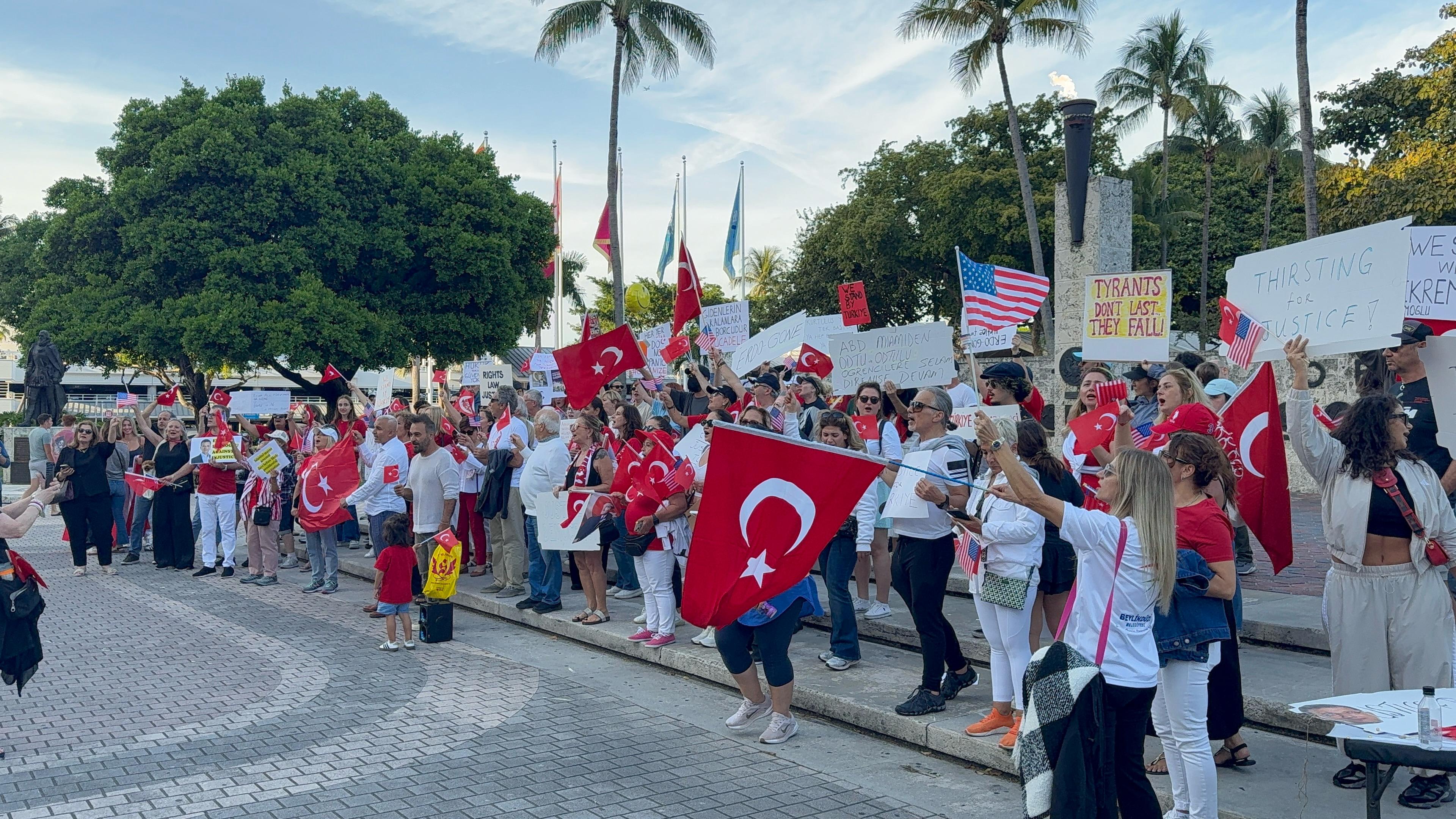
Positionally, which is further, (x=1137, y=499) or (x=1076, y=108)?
(x=1076, y=108)

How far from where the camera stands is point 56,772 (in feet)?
19.8

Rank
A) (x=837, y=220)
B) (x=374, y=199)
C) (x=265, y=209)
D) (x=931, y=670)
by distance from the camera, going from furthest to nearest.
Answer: (x=837, y=220) < (x=374, y=199) < (x=265, y=209) < (x=931, y=670)

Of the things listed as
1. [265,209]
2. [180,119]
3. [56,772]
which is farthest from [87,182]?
[56,772]

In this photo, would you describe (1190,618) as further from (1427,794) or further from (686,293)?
(686,293)

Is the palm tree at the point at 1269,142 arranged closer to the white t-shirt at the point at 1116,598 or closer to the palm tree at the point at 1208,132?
the palm tree at the point at 1208,132

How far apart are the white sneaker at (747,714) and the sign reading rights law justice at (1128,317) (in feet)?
13.0

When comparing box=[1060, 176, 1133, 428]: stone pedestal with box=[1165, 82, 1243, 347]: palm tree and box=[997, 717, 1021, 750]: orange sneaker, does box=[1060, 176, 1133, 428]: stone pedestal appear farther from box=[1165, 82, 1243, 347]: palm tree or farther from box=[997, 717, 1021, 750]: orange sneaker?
box=[1165, 82, 1243, 347]: palm tree

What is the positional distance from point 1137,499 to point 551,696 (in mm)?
4843

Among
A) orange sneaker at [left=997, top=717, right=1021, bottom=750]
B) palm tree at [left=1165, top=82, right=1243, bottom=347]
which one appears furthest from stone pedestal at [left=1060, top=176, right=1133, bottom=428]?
palm tree at [left=1165, top=82, right=1243, bottom=347]

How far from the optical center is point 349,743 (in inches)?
255

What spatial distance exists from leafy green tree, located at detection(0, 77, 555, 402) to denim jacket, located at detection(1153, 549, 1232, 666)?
89.4 ft

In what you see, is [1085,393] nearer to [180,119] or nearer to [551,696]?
[551,696]

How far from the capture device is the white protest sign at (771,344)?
12.5 meters

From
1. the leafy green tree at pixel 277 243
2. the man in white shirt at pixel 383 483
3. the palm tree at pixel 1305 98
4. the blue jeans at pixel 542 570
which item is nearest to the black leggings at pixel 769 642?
the blue jeans at pixel 542 570
